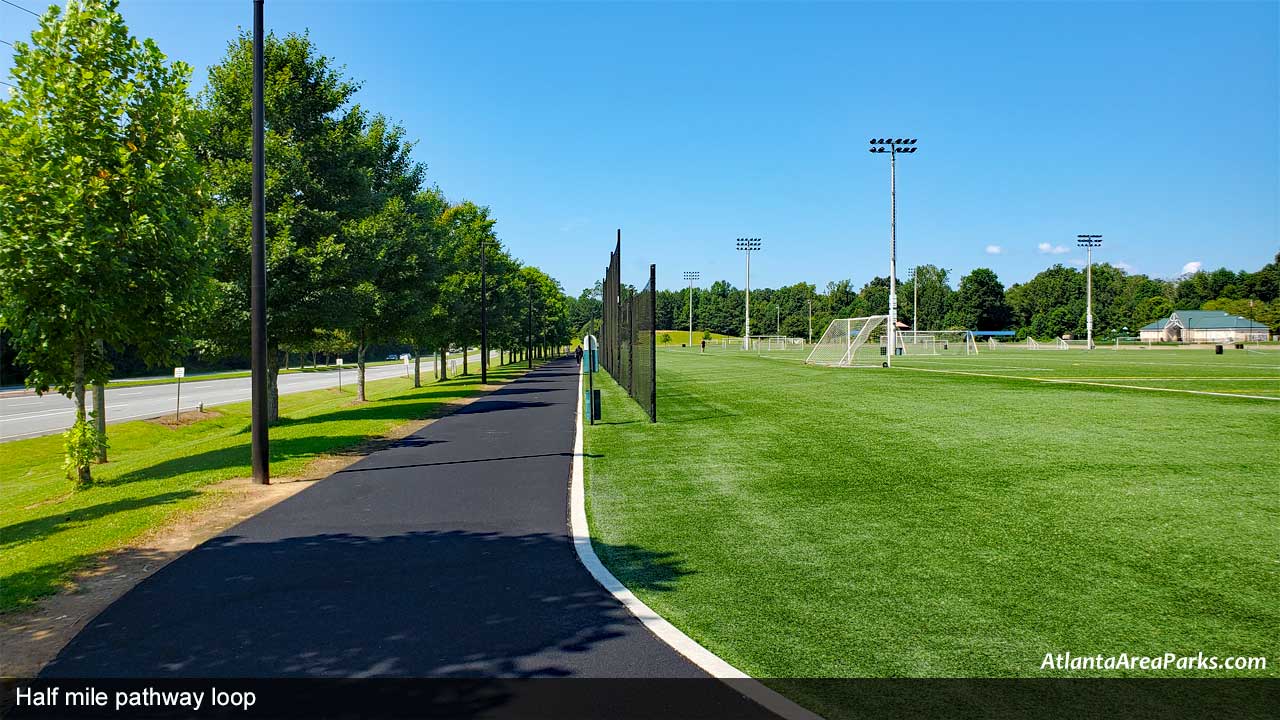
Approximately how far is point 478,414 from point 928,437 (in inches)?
470

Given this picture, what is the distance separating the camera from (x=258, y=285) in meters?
9.91

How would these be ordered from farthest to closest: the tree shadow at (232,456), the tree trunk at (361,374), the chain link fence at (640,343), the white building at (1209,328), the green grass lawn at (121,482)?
the white building at (1209,328) → the tree trunk at (361,374) → the chain link fence at (640,343) → the tree shadow at (232,456) → the green grass lawn at (121,482)

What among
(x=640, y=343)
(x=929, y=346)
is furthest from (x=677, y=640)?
(x=929, y=346)

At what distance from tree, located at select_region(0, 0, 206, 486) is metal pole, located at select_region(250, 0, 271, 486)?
1504 mm

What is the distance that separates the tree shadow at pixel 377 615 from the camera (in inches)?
161

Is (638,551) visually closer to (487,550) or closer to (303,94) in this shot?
(487,550)

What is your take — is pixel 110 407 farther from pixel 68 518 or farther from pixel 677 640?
pixel 677 640

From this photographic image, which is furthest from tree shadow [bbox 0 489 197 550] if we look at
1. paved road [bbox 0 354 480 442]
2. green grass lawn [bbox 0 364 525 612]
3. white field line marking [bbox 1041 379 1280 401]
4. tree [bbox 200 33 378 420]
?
white field line marking [bbox 1041 379 1280 401]

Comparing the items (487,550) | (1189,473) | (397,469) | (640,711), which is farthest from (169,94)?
(1189,473)

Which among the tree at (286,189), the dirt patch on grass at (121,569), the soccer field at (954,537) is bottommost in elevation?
the dirt patch on grass at (121,569)

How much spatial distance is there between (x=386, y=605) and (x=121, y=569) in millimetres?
2929

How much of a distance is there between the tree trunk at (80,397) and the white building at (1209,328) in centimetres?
12891

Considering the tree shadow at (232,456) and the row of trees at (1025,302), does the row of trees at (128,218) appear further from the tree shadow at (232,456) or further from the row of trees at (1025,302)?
the row of trees at (1025,302)
